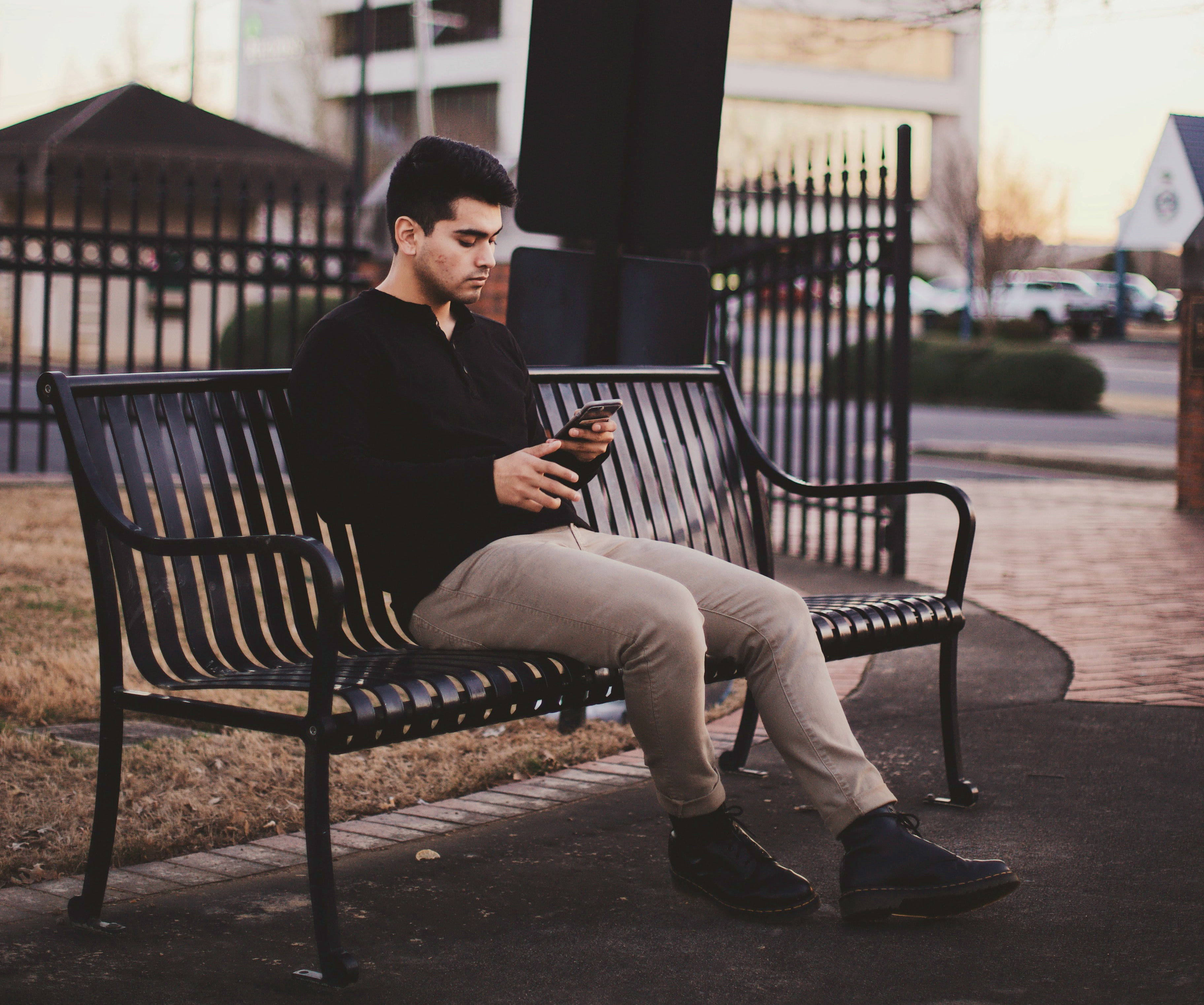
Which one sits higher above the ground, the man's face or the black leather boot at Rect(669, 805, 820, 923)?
the man's face

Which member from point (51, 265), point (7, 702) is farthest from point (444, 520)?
point (51, 265)

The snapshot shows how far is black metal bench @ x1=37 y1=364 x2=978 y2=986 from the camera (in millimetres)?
2777

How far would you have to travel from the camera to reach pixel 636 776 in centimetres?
429

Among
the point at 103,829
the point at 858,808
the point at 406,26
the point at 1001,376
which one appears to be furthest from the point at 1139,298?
the point at 103,829

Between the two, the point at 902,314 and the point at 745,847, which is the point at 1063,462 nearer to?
the point at 902,314

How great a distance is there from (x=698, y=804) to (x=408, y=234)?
1376 mm

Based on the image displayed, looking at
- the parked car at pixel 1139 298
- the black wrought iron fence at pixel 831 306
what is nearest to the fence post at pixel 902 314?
the black wrought iron fence at pixel 831 306

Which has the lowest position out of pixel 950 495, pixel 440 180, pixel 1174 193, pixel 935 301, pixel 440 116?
pixel 950 495

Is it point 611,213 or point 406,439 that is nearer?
point 406,439

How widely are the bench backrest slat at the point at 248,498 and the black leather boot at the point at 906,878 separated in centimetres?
121

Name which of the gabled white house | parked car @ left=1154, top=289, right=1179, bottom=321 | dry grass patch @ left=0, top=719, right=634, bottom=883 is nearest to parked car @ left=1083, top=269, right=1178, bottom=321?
parked car @ left=1154, top=289, right=1179, bottom=321

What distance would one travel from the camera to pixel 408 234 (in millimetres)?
3357

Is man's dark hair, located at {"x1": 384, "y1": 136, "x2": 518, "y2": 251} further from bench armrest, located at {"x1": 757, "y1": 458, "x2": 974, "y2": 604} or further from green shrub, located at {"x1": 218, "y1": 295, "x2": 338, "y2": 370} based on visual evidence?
green shrub, located at {"x1": 218, "y1": 295, "x2": 338, "y2": 370}

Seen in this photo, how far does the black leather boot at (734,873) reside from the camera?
3064 millimetres
